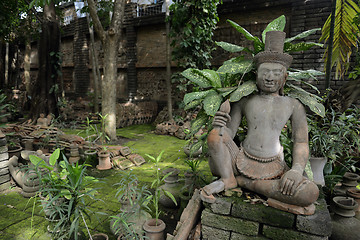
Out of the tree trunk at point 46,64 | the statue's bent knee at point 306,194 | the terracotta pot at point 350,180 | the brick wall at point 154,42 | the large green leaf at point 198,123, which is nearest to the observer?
the statue's bent knee at point 306,194

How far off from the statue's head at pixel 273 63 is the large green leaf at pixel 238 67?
144mm

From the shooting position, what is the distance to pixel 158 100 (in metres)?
9.35

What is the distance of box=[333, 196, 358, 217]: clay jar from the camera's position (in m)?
1.91

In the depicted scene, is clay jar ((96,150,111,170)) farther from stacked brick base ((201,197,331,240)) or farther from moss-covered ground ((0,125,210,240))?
stacked brick base ((201,197,331,240))

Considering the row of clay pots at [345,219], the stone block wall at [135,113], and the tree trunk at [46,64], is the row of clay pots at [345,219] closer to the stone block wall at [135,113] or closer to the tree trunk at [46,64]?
the stone block wall at [135,113]

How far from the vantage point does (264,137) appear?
6.19 ft

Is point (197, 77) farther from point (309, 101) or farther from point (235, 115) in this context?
point (309, 101)

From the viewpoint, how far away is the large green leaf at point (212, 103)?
1945 millimetres

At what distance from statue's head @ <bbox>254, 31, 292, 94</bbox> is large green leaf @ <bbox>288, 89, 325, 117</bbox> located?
0.68 ft

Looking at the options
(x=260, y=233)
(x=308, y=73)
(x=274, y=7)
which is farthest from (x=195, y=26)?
(x=260, y=233)

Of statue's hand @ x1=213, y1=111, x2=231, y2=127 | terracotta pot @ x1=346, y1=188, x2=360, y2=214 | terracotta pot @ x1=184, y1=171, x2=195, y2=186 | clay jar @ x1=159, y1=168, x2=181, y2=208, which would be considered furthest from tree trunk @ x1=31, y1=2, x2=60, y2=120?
terracotta pot @ x1=346, y1=188, x2=360, y2=214

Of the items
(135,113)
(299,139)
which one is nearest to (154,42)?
(135,113)

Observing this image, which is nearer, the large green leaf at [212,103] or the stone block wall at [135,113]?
the large green leaf at [212,103]

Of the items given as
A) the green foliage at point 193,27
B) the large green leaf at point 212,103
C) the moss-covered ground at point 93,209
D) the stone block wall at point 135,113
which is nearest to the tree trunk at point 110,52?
the moss-covered ground at point 93,209
